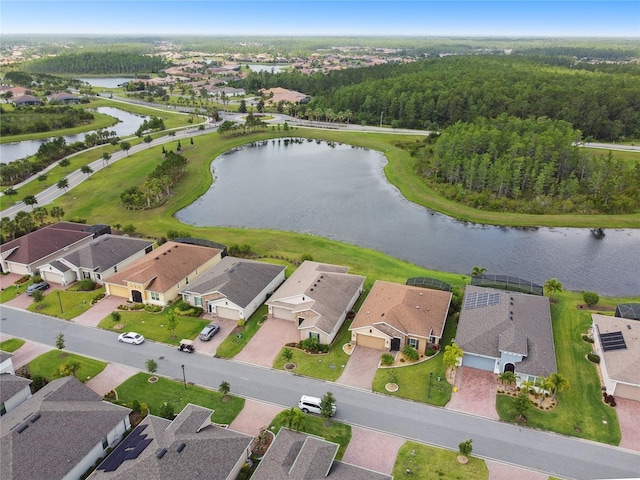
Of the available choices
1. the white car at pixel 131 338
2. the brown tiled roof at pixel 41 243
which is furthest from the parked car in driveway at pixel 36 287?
the white car at pixel 131 338

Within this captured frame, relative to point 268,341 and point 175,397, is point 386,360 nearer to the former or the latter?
point 268,341

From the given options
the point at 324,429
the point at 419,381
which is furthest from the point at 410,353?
the point at 324,429

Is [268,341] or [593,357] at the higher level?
[593,357]

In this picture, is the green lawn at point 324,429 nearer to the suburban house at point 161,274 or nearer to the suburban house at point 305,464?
the suburban house at point 305,464

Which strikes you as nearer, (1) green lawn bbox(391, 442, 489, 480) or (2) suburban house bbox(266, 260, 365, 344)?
(1) green lawn bbox(391, 442, 489, 480)

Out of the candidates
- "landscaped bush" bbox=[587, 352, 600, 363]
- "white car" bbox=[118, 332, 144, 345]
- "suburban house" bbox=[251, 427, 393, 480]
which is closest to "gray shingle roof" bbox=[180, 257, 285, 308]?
"white car" bbox=[118, 332, 144, 345]

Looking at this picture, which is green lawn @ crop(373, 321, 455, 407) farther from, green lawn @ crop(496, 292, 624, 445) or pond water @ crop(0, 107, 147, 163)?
pond water @ crop(0, 107, 147, 163)

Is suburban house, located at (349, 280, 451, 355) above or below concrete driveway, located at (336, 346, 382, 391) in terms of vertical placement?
above
